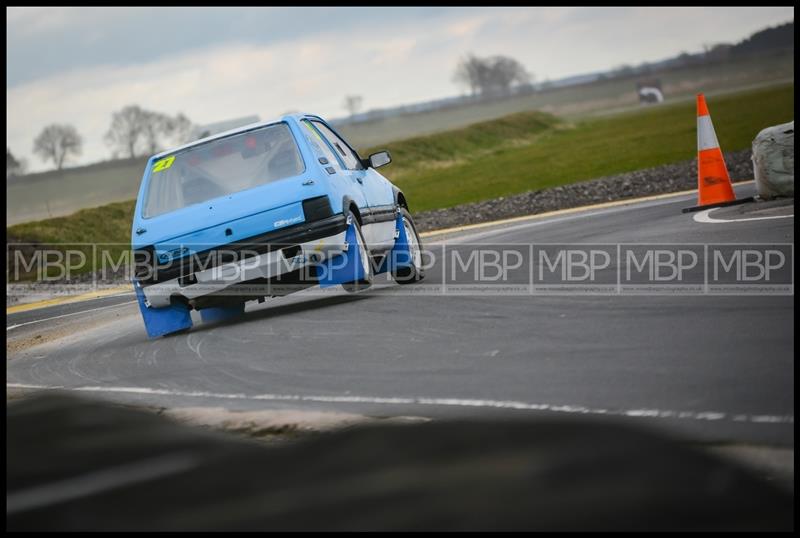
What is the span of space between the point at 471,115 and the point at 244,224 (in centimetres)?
9095

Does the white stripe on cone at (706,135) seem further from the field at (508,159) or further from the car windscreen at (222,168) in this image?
the field at (508,159)

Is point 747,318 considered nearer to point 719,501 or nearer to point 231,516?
point 719,501

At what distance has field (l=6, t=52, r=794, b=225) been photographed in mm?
53750

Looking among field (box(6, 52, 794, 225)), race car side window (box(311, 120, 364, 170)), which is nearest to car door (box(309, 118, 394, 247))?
race car side window (box(311, 120, 364, 170))

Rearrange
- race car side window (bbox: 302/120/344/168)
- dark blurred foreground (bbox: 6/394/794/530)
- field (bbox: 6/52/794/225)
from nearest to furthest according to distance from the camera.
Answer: dark blurred foreground (bbox: 6/394/794/530), race car side window (bbox: 302/120/344/168), field (bbox: 6/52/794/225)

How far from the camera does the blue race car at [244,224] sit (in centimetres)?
912

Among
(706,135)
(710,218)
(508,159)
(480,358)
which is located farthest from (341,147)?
Result: (508,159)

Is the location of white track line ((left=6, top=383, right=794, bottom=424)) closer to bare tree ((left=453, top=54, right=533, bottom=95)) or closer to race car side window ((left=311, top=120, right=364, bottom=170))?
race car side window ((left=311, top=120, right=364, bottom=170))

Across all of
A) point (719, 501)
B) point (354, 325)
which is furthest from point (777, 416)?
point (354, 325)

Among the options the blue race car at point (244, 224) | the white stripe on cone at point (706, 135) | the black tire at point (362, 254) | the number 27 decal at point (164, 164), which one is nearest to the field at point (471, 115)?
the white stripe on cone at point (706, 135)

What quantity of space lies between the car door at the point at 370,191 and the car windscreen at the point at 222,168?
2.34 ft

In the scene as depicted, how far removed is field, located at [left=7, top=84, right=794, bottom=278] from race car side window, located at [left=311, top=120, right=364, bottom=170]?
17427 mm

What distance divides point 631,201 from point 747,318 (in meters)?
12.7

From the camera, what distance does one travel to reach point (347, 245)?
30.5ft
